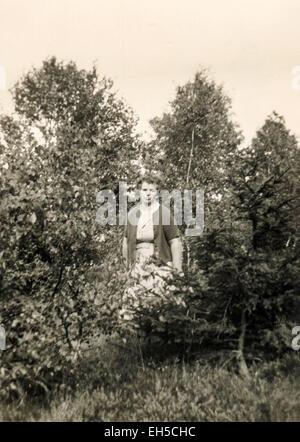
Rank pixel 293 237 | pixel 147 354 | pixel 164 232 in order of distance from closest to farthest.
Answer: pixel 293 237 → pixel 147 354 → pixel 164 232

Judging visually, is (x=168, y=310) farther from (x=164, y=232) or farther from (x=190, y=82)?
(x=190, y=82)

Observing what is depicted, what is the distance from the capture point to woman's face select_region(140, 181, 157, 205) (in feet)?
17.4

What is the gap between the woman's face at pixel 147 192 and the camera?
5313 mm

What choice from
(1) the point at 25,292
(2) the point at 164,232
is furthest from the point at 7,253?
(2) the point at 164,232

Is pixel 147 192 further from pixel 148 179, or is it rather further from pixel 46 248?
pixel 46 248

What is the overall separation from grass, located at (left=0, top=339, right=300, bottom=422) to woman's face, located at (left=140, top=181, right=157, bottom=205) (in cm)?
207

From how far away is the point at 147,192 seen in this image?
535 cm

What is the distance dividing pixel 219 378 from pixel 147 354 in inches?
41.4

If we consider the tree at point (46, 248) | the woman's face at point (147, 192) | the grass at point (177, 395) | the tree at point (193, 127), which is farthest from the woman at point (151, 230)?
the tree at point (193, 127)

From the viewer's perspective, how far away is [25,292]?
12.4ft

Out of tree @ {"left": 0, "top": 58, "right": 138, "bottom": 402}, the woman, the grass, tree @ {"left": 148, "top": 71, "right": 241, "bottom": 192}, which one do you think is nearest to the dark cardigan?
the woman

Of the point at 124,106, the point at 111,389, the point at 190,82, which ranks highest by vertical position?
the point at 190,82

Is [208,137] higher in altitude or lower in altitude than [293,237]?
higher

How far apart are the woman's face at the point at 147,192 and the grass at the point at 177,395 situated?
2.07 meters
